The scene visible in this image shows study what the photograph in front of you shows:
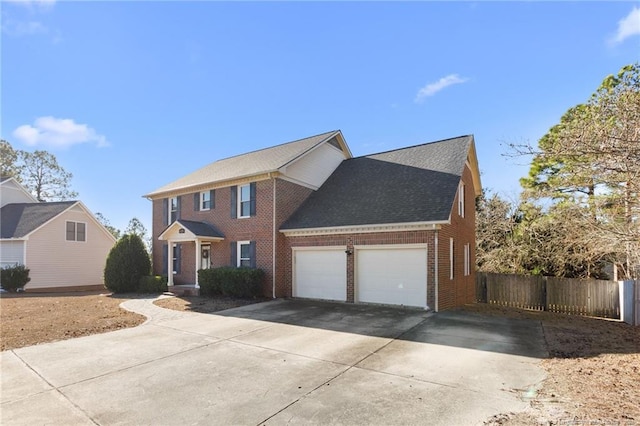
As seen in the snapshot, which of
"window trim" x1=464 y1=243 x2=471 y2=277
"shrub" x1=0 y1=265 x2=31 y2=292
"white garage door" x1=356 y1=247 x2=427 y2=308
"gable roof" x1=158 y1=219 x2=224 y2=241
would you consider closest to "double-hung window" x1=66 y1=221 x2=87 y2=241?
"shrub" x1=0 y1=265 x2=31 y2=292

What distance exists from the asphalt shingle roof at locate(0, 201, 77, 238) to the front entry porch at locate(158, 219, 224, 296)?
955cm

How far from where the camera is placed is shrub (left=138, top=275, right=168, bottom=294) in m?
17.7

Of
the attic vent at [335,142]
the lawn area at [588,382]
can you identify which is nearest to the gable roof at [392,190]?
the attic vent at [335,142]

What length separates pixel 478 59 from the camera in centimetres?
1091

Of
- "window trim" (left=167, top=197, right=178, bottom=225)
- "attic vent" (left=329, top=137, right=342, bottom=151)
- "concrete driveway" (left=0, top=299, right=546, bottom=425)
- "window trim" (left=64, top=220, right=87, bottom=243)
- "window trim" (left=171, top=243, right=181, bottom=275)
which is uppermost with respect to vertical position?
"attic vent" (left=329, top=137, right=342, bottom=151)

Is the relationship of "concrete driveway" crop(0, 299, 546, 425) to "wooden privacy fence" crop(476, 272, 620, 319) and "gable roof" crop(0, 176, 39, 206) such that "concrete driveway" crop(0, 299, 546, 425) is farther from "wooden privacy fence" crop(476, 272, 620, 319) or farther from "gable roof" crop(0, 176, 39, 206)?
"gable roof" crop(0, 176, 39, 206)

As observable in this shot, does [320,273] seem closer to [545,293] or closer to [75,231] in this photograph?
[545,293]

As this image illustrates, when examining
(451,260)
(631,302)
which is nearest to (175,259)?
(451,260)

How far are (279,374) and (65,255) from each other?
2315 centimetres

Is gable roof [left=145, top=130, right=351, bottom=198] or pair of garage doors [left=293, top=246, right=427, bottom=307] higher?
gable roof [left=145, top=130, right=351, bottom=198]

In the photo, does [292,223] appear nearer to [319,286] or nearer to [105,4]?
[319,286]

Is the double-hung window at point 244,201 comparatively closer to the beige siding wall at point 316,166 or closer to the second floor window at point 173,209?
the beige siding wall at point 316,166

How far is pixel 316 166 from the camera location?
672 inches

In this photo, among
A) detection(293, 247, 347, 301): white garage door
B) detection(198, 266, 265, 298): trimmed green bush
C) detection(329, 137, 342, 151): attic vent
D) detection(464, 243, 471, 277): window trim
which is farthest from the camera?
detection(329, 137, 342, 151): attic vent
